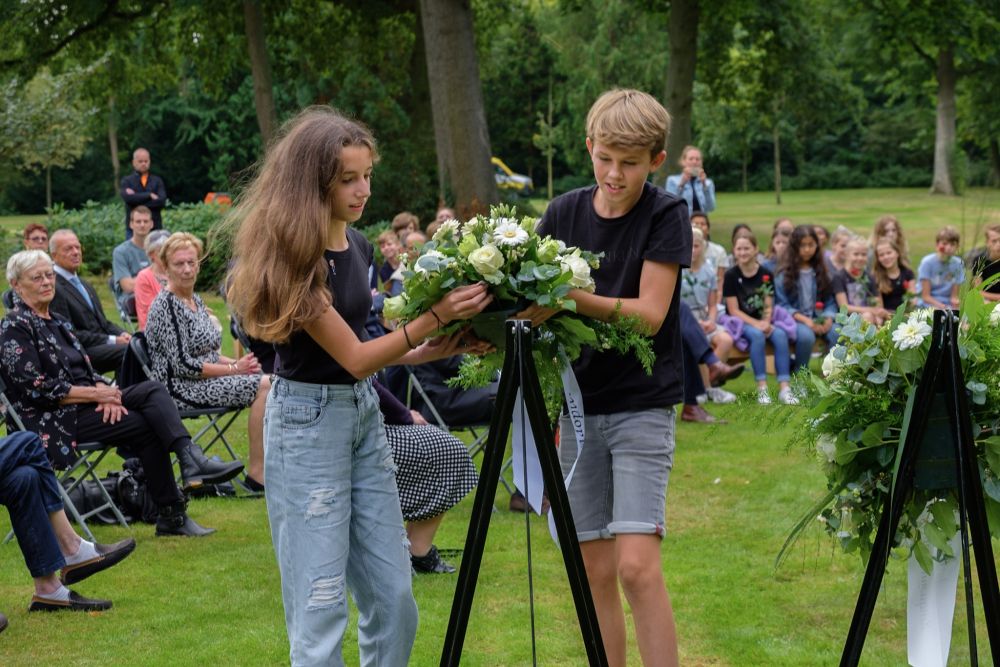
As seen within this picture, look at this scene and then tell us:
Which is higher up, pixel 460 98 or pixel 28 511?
pixel 460 98

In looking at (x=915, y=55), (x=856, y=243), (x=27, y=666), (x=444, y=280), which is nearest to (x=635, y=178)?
(x=444, y=280)

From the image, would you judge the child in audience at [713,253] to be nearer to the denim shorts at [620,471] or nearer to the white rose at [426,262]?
the denim shorts at [620,471]

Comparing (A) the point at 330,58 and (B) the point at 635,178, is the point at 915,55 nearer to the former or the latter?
(A) the point at 330,58

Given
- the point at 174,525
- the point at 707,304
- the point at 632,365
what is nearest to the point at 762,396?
the point at 632,365

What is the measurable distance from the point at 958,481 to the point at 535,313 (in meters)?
1.30

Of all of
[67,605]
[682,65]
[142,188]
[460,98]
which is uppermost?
Answer: [682,65]

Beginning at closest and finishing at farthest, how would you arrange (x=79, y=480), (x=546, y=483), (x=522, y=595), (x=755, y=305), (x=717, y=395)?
(x=546, y=483), (x=522, y=595), (x=79, y=480), (x=717, y=395), (x=755, y=305)

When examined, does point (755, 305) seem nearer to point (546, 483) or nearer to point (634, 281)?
point (634, 281)

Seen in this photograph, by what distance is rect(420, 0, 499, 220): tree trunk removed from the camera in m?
17.2

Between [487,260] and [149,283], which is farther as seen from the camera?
[149,283]

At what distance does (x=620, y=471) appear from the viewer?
3.80m

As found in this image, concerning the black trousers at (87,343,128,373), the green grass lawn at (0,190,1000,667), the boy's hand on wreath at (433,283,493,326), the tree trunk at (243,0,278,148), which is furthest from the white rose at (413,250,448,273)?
the tree trunk at (243,0,278,148)

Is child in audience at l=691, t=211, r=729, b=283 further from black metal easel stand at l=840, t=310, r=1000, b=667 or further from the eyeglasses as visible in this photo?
black metal easel stand at l=840, t=310, r=1000, b=667

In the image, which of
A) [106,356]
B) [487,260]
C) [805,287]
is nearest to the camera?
[487,260]
